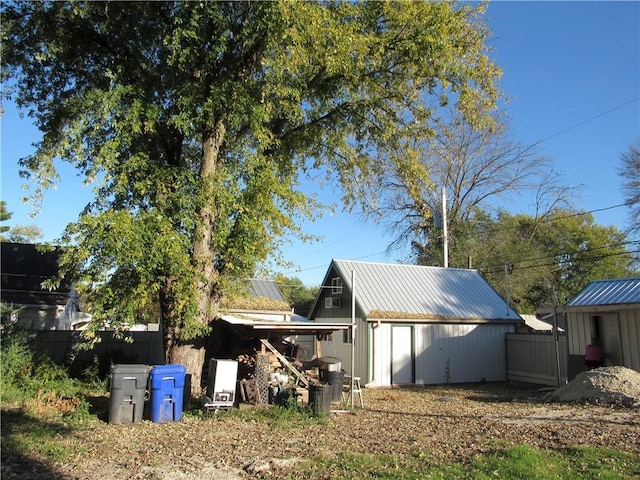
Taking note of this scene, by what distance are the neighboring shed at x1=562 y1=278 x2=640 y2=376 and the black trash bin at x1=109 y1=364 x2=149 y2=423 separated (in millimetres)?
12530

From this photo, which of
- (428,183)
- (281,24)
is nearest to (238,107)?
(281,24)

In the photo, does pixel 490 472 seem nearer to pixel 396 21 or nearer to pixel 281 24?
pixel 281 24

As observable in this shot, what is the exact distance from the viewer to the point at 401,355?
1866cm

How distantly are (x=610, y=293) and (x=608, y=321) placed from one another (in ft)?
2.77

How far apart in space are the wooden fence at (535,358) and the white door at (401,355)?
14.8 feet

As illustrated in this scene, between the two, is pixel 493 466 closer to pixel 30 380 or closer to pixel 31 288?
pixel 30 380

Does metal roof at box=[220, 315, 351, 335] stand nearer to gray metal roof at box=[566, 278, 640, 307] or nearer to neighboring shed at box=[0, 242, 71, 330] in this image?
gray metal roof at box=[566, 278, 640, 307]

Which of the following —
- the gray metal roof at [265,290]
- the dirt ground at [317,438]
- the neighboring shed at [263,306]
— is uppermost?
the gray metal roof at [265,290]

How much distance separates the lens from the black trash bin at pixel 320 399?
10.7 metres

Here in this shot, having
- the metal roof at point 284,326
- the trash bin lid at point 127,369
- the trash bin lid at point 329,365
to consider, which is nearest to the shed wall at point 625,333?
the metal roof at point 284,326

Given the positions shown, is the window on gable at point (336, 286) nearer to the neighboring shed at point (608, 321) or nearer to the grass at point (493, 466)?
the neighboring shed at point (608, 321)

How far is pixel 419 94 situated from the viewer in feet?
49.9

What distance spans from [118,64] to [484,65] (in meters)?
10.1

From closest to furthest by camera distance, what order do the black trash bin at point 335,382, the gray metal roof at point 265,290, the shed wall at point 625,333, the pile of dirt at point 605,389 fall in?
the pile of dirt at point 605,389 < the black trash bin at point 335,382 < the shed wall at point 625,333 < the gray metal roof at point 265,290
